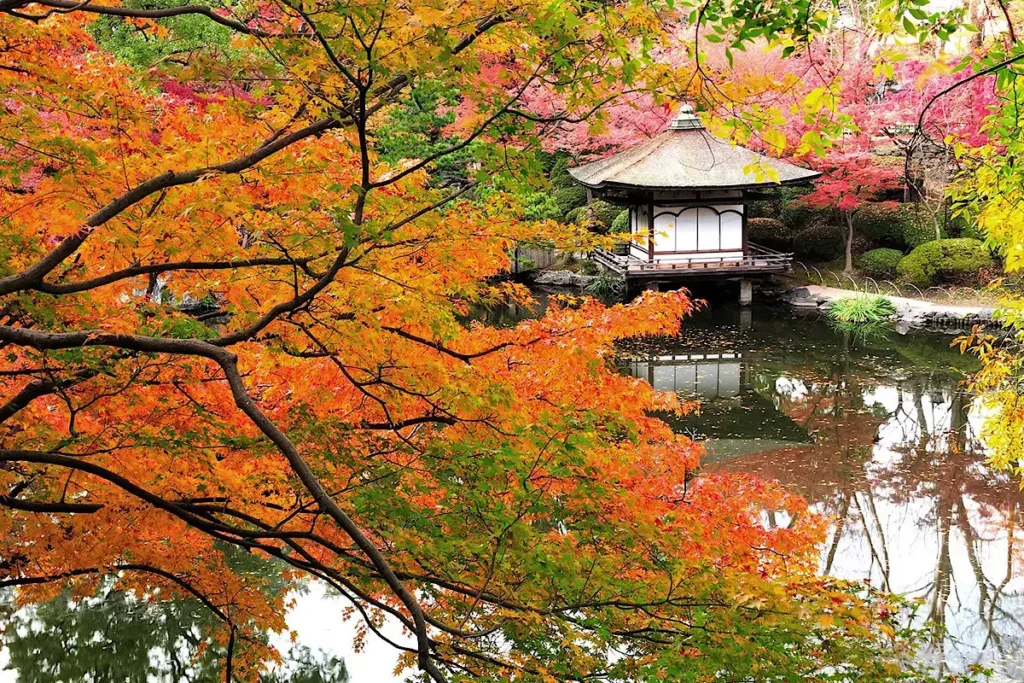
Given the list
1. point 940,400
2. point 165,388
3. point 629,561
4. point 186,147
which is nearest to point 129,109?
point 186,147

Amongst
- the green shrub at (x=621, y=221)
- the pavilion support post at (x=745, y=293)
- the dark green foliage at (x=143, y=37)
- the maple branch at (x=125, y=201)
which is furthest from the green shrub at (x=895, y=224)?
the maple branch at (x=125, y=201)

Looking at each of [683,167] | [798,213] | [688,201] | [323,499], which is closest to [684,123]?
A: [683,167]

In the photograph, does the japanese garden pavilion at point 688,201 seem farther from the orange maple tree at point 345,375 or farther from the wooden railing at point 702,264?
the orange maple tree at point 345,375

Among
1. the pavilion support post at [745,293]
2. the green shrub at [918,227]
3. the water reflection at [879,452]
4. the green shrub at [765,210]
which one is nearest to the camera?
the water reflection at [879,452]

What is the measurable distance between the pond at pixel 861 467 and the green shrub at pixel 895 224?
17.8 ft

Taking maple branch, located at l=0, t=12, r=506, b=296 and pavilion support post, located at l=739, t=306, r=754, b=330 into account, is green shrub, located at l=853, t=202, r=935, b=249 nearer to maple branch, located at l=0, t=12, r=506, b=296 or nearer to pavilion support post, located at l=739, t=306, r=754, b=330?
pavilion support post, located at l=739, t=306, r=754, b=330

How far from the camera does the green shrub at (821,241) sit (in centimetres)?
2467

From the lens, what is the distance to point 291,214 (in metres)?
3.66

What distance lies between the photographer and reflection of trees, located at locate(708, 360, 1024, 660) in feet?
27.3

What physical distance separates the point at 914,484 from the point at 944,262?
477 inches

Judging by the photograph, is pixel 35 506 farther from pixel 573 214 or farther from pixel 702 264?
pixel 573 214

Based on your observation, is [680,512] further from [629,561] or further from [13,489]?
[13,489]

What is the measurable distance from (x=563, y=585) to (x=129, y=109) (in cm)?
277

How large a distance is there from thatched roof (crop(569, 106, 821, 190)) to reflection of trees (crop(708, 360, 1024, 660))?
274 inches
